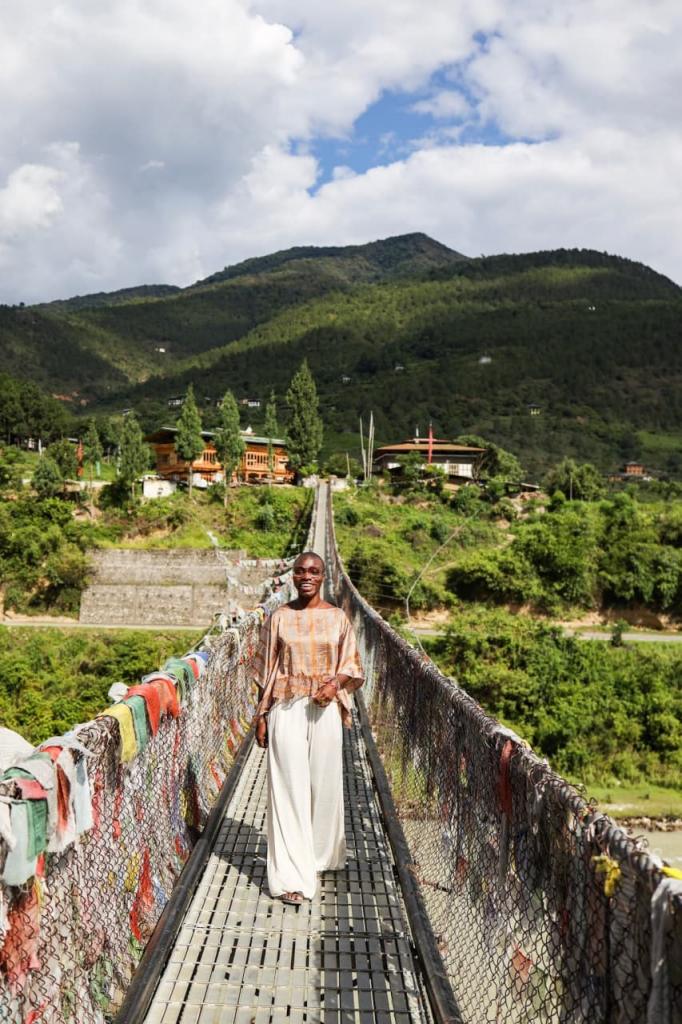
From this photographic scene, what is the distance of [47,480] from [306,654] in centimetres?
2520

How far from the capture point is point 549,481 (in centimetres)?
3341

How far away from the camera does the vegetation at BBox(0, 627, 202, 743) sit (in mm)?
13672

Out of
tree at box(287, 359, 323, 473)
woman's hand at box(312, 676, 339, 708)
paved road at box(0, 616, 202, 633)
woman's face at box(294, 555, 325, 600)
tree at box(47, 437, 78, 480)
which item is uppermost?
tree at box(287, 359, 323, 473)

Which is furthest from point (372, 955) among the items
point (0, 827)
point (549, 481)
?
point (549, 481)

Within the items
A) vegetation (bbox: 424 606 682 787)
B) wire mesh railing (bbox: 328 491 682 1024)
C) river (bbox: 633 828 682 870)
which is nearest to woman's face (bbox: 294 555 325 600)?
wire mesh railing (bbox: 328 491 682 1024)

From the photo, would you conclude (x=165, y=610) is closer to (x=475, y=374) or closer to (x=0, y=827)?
(x=0, y=827)

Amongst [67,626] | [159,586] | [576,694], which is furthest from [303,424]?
[576,694]

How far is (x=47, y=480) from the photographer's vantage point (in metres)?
25.2

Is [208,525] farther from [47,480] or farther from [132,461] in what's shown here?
[47,480]

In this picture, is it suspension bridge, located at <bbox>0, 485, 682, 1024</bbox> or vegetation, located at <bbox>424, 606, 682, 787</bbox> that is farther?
vegetation, located at <bbox>424, 606, 682, 787</bbox>

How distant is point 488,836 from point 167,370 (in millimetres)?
102193

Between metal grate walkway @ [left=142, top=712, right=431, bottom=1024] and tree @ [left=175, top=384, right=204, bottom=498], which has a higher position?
tree @ [left=175, top=384, right=204, bottom=498]

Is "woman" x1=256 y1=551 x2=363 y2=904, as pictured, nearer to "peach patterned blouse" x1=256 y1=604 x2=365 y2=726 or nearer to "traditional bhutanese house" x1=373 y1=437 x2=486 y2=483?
"peach patterned blouse" x1=256 y1=604 x2=365 y2=726

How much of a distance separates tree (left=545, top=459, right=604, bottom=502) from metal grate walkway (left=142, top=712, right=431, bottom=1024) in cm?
2892
